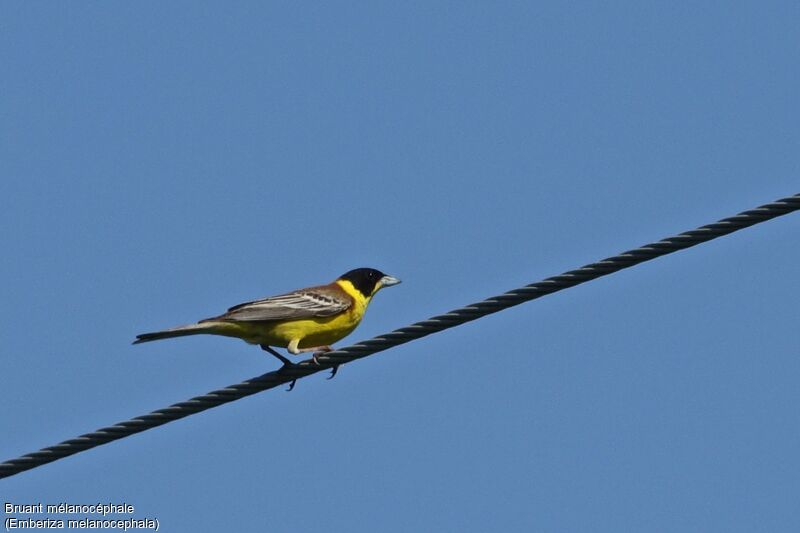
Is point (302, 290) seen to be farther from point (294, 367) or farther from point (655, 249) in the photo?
point (655, 249)

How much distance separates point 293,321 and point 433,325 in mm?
3471

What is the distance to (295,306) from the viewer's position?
514 inches

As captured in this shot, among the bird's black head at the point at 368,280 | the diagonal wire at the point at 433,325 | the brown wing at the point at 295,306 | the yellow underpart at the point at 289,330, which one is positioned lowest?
the diagonal wire at the point at 433,325

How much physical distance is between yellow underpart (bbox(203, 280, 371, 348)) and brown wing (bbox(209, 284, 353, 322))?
2.3 inches

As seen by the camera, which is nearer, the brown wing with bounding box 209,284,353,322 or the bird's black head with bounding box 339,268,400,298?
the brown wing with bounding box 209,284,353,322

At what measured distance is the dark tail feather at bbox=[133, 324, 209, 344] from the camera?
11664 mm

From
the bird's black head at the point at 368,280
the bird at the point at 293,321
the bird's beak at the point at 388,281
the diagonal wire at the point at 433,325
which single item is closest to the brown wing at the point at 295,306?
the bird at the point at 293,321

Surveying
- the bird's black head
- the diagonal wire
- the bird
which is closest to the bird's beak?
the bird's black head

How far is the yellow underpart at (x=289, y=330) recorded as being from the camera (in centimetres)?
1275

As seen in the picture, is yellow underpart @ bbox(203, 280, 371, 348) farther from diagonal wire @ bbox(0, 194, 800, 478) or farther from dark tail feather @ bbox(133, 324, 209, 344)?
diagonal wire @ bbox(0, 194, 800, 478)

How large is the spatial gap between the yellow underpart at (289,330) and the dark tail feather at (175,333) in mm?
109

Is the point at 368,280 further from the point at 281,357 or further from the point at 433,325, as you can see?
the point at 433,325

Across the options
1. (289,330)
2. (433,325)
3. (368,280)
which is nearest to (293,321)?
(289,330)

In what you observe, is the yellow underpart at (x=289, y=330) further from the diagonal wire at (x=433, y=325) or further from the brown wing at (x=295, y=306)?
the diagonal wire at (x=433, y=325)
